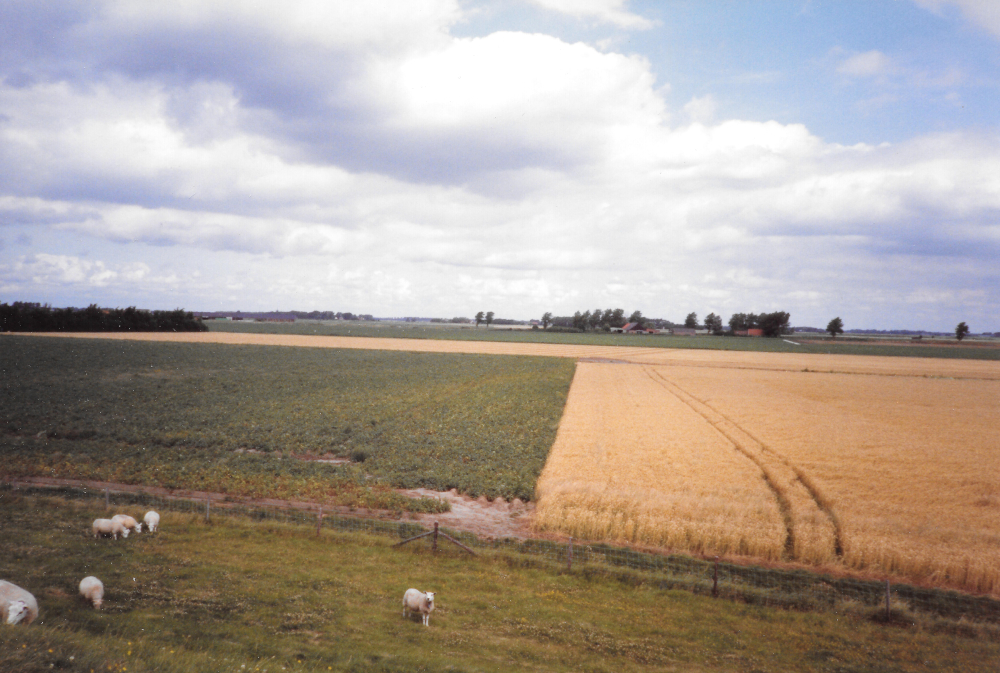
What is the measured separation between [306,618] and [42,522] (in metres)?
11.3

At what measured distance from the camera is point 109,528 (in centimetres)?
1549

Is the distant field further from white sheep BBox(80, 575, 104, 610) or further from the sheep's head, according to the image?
the sheep's head

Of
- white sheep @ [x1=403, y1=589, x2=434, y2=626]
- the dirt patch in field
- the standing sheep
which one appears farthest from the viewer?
the dirt patch in field

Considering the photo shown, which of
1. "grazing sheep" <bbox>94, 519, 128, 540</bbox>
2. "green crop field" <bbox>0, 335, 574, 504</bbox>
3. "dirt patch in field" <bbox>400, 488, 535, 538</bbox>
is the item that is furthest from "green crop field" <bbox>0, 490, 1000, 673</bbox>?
"green crop field" <bbox>0, 335, 574, 504</bbox>

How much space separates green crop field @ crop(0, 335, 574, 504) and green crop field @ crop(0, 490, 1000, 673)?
6.43m

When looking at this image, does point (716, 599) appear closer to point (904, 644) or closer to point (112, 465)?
point (904, 644)

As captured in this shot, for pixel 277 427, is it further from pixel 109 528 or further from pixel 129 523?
pixel 109 528

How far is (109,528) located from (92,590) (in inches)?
204

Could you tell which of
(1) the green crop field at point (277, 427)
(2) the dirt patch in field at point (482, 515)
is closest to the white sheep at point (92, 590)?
(1) the green crop field at point (277, 427)

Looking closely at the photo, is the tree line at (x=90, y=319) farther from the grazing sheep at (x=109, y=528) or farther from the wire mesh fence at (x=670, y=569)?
the grazing sheep at (x=109, y=528)

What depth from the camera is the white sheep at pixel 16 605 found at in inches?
367

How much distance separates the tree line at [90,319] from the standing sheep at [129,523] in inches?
5813

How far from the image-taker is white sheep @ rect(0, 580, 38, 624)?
9.31 m

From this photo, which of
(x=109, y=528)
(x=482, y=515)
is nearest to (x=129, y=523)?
(x=109, y=528)
